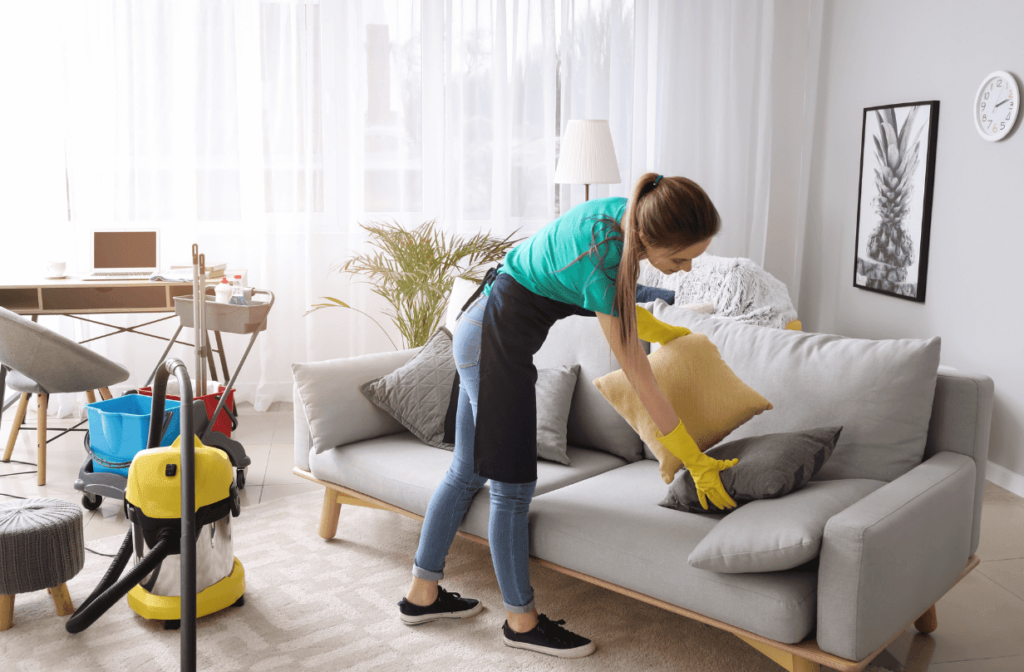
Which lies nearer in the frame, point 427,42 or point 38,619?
point 38,619

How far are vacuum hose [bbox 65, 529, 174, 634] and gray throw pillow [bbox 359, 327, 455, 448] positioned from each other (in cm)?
77

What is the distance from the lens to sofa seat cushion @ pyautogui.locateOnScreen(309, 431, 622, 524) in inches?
90.6

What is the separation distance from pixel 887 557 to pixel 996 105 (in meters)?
→ 2.49

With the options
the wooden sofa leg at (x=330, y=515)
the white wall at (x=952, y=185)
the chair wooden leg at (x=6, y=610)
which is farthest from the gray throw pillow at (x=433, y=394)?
the white wall at (x=952, y=185)

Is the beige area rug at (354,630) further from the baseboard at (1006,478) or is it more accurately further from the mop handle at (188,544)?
the baseboard at (1006,478)

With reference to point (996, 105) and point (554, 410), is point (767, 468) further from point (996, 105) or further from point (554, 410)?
point (996, 105)

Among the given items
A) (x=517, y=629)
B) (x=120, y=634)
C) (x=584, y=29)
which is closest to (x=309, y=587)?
(x=120, y=634)

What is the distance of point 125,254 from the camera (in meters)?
4.00

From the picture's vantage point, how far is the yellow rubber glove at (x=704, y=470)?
187cm

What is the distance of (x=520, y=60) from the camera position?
460cm

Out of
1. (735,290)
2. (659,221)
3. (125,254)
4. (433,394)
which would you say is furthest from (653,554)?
(125,254)

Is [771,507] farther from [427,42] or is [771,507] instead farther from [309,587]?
[427,42]

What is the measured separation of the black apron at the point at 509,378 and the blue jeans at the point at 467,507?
3 cm

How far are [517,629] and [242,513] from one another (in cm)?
132
